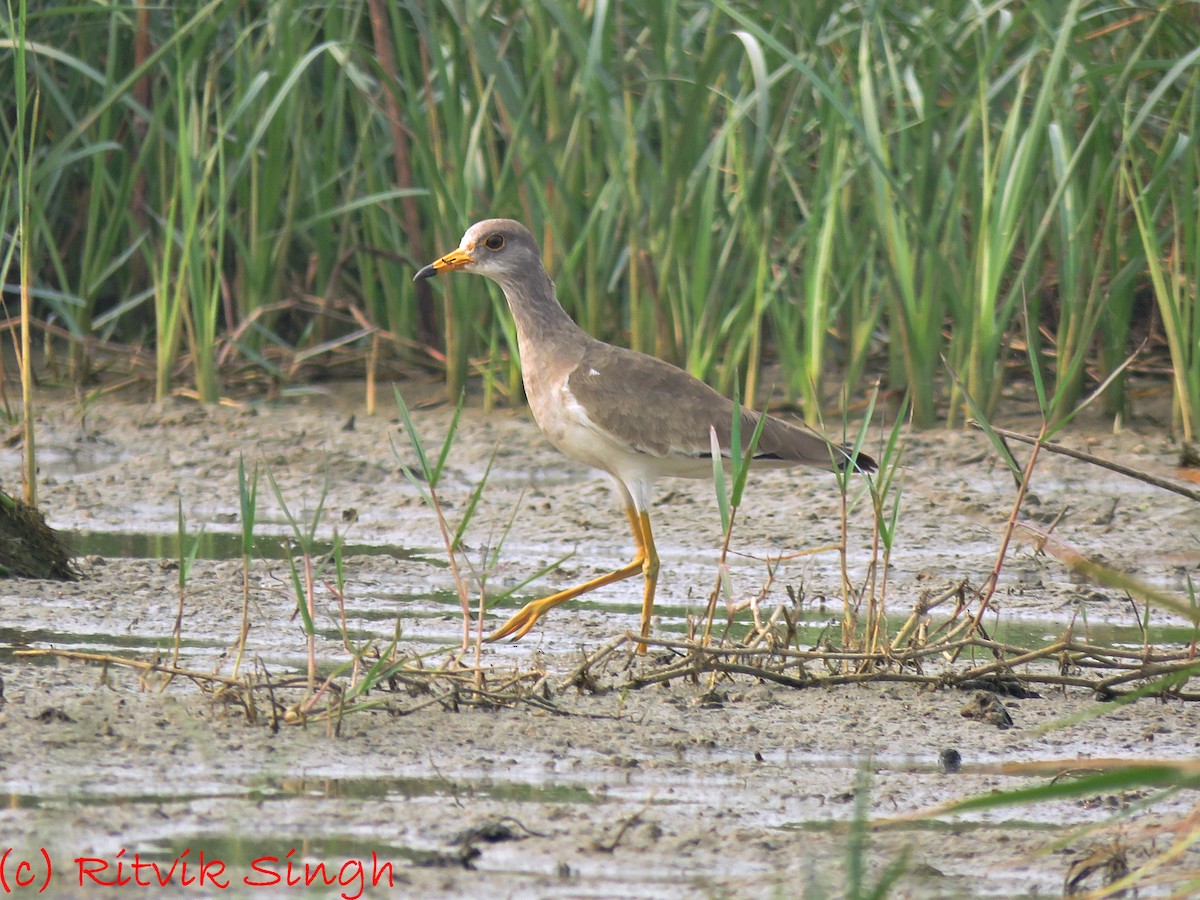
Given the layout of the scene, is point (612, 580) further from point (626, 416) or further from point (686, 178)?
point (686, 178)

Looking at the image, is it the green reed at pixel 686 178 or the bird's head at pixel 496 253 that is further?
the green reed at pixel 686 178

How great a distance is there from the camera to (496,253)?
17.3ft

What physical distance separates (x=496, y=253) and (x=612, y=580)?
45.0 inches

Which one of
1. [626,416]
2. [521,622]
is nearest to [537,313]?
[626,416]

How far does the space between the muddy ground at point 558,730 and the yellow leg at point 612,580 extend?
0.22 feet

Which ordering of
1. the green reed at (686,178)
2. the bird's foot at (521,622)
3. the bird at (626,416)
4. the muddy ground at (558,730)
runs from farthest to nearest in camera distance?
the green reed at (686,178), the bird at (626,416), the bird's foot at (521,622), the muddy ground at (558,730)

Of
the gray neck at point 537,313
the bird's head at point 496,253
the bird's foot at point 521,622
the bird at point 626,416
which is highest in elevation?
the bird's head at point 496,253

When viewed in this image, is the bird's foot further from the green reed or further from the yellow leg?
the green reed

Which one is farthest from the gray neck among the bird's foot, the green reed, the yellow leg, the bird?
the bird's foot

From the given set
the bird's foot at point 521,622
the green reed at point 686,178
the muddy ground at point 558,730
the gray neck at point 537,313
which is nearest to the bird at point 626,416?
Answer: the gray neck at point 537,313

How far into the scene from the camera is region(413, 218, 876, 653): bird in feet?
15.6

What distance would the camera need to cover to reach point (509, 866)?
259 cm

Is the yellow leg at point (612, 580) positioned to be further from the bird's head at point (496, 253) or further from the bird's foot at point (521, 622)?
the bird's head at point (496, 253)

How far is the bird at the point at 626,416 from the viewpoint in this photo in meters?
4.75
